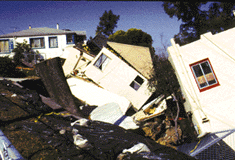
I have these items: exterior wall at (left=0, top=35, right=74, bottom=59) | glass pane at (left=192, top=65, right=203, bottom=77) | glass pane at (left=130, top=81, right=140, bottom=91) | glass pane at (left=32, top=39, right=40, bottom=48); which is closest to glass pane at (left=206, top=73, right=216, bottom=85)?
glass pane at (left=192, top=65, right=203, bottom=77)

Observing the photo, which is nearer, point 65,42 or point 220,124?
point 220,124

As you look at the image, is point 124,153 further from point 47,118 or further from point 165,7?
point 165,7

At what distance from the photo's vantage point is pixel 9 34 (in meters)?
25.5

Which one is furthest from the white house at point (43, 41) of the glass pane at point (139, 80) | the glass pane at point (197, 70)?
the glass pane at point (197, 70)

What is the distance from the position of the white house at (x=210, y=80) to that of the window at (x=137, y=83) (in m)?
4.11

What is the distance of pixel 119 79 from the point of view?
13922 mm

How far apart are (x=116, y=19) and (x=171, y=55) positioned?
3816 centimetres

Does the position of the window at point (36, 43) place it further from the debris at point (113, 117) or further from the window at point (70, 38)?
the debris at point (113, 117)

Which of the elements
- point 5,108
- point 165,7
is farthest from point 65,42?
point 5,108

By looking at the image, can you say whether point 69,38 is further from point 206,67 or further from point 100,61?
point 206,67

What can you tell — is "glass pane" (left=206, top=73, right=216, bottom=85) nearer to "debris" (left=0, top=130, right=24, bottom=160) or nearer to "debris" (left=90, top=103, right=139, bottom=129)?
"debris" (left=90, top=103, right=139, bottom=129)

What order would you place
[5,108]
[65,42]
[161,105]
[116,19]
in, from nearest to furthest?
[5,108], [161,105], [65,42], [116,19]

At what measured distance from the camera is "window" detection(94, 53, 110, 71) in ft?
47.1

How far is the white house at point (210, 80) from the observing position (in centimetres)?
852
